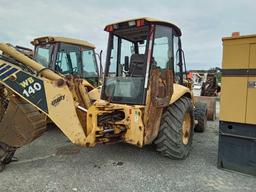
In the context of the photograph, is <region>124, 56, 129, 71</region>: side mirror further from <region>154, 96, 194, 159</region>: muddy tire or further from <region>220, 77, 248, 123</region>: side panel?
<region>220, 77, 248, 123</region>: side panel

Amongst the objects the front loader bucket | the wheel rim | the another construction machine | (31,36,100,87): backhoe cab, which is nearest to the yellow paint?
the wheel rim

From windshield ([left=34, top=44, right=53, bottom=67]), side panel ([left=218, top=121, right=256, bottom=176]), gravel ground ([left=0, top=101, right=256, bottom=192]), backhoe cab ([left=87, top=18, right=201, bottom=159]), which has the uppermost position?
windshield ([left=34, top=44, right=53, bottom=67])

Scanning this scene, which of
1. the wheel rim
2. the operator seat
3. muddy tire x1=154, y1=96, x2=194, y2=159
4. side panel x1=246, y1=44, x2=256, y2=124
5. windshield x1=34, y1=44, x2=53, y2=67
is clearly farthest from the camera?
windshield x1=34, y1=44, x2=53, y2=67

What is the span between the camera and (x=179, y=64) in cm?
492

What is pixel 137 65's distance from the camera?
13.8 feet

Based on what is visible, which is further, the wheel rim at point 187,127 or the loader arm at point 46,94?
the wheel rim at point 187,127

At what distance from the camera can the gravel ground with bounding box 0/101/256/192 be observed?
3.15m

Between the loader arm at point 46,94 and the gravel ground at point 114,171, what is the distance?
0.60 metres

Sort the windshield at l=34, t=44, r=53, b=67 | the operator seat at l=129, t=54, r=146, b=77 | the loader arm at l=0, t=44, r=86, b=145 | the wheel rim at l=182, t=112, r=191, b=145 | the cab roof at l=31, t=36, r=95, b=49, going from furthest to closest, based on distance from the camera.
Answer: the windshield at l=34, t=44, r=53, b=67 < the cab roof at l=31, t=36, r=95, b=49 < the wheel rim at l=182, t=112, r=191, b=145 < the operator seat at l=129, t=54, r=146, b=77 < the loader arm at l=0, t=44, r=86, b=145

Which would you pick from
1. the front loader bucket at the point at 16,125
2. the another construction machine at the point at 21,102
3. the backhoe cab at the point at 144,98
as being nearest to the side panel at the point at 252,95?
the backhoe cab at the point at 144,98

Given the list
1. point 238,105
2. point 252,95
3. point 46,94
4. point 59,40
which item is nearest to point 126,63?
point 46,94

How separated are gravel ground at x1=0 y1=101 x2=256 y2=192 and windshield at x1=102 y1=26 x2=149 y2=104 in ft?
3.31

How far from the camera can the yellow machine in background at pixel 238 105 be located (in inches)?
139

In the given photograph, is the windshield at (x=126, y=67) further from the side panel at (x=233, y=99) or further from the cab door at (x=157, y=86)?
the side panel at (x=233, y=99)
